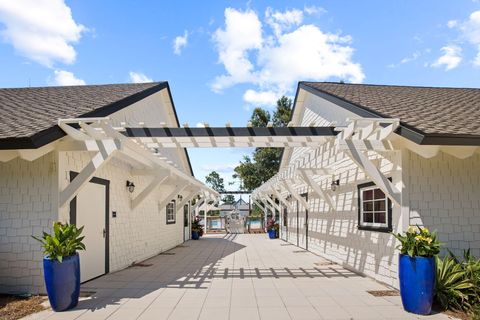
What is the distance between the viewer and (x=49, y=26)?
Answer: 8977 mm

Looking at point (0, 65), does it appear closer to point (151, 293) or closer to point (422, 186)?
point (151, 293)

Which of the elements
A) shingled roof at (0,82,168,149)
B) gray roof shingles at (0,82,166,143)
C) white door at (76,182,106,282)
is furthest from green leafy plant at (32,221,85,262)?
white door at (76,182,106,282)

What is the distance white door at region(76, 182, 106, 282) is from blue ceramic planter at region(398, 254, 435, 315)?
5778 mm

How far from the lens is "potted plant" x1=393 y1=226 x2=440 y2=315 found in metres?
5.18

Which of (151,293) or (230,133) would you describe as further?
(230,133)

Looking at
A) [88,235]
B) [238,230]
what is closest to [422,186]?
[88,235]

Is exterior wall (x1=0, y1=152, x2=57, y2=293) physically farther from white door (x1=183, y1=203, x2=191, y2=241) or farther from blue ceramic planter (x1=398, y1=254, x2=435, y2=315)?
white door (x1=183, y1=203, x2=191, y2=241)

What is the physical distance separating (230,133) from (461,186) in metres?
4.23

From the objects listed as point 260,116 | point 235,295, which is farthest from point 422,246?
point 260,116

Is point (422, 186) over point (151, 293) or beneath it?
over

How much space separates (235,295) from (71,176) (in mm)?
3659

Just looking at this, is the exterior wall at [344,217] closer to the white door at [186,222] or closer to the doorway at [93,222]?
the doorway at [93,222]

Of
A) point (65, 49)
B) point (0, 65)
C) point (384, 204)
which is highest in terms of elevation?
point (65, 49)

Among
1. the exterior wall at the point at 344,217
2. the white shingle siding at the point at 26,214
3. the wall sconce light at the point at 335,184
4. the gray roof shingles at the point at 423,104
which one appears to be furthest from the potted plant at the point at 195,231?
the white shingle siding at the point at 26,214
